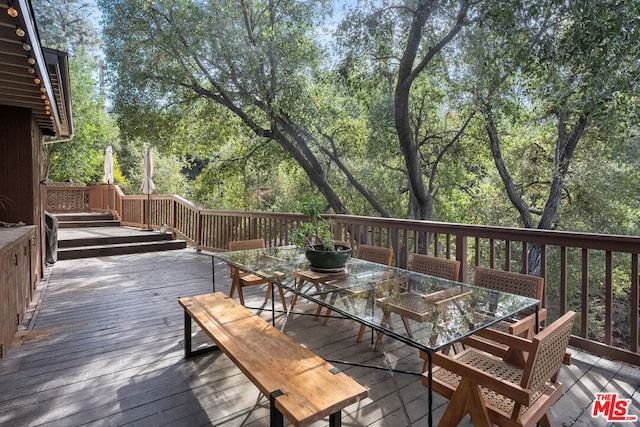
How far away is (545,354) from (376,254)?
2185 millimetres

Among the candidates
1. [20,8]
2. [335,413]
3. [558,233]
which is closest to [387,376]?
[335,413]

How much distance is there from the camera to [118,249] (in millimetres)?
7535

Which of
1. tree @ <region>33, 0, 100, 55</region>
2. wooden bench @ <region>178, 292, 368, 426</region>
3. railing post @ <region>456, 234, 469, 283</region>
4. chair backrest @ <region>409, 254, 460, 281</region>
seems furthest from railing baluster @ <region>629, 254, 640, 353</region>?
tree @ <region>33, 0, 100, 55</region>

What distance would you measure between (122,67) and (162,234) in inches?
144

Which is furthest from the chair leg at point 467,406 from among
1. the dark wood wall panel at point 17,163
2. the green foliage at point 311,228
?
the dark wood wall panel at point 17,163

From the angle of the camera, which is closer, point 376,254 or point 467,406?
point 467,406

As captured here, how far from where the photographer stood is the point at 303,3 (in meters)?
7.57

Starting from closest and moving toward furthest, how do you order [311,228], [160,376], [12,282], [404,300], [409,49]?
[404,300] → [160,376] → [311,228] → [12,282] → [409,49]

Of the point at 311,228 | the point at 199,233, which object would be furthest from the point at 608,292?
the point at 199,233

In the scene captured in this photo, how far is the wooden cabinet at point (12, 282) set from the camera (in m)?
2.77

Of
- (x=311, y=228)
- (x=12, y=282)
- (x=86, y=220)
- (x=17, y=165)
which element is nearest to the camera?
(x=311, y=228)

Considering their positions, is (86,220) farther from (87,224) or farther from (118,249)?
(118,249)

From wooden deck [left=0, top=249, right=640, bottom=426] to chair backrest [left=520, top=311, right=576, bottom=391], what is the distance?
2.38 ft

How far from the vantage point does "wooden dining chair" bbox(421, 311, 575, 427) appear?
143cm
